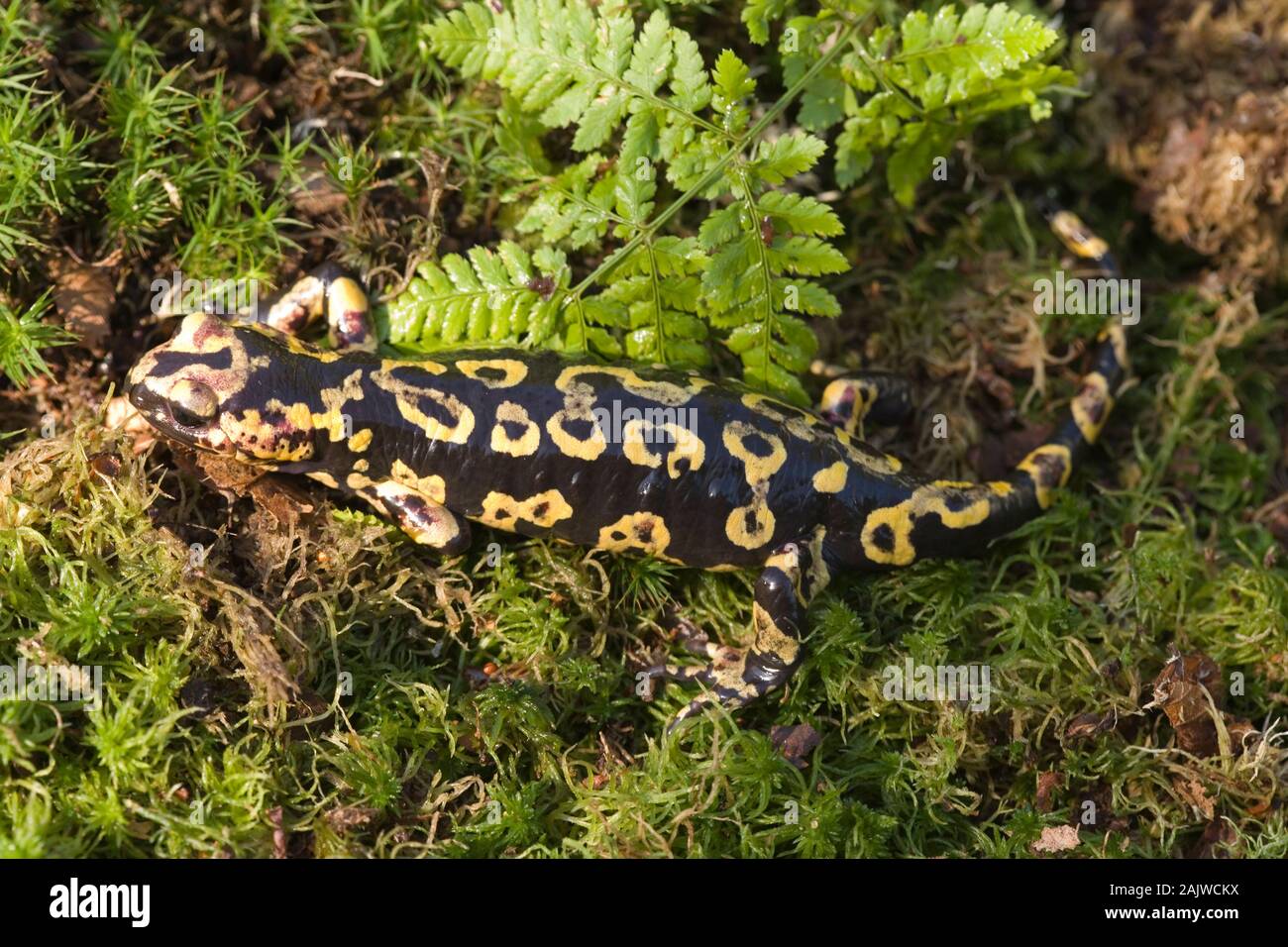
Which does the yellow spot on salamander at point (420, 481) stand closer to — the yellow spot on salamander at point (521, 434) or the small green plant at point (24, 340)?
the yellow spot on salamander at point (521, 434)

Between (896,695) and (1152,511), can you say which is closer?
(896,695)

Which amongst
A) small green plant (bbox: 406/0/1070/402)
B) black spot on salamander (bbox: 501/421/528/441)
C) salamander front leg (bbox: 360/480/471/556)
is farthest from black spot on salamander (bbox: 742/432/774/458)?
salamander front leg (bbox: 360/480/471/556)

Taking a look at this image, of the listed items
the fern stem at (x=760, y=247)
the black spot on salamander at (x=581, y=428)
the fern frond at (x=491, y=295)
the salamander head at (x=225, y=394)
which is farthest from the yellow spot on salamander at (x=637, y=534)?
the salamander head at (x=225, y=394)

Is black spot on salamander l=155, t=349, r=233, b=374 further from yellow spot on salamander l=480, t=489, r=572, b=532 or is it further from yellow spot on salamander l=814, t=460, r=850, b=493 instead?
yellow spot on salamander l=814, t=460, r=850, b=493
